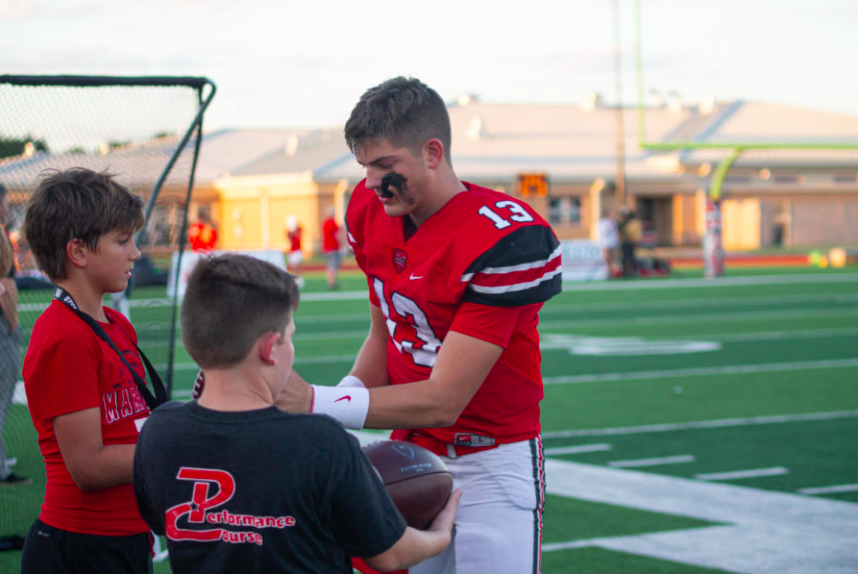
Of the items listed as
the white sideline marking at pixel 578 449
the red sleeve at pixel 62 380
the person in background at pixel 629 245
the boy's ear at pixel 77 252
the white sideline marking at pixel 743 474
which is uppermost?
the boy's ear at pixel 77 252

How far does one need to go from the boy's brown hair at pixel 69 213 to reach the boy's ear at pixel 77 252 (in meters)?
0.01

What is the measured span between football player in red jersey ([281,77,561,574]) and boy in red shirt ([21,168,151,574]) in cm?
60

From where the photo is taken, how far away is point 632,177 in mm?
44500

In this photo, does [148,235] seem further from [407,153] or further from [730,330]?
[730,330]

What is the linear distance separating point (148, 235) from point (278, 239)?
123ft

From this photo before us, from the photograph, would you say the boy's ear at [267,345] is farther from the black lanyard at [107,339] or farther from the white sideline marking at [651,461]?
the white sideline marking at [651,461]

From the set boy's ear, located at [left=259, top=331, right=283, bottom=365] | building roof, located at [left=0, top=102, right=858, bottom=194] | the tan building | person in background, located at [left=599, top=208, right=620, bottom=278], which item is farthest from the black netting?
the tan building

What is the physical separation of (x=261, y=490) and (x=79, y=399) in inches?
28.7

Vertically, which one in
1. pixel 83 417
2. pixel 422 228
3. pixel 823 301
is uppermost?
pixel 422 228

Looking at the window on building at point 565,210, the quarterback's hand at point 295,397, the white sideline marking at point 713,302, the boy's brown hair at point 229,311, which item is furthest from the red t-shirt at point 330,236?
the window on building at point 565,210

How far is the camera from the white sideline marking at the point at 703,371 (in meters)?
10.2

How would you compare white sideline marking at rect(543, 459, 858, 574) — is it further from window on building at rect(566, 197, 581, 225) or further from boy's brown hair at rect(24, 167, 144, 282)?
window on building at rect(566, 197, 581, 225)

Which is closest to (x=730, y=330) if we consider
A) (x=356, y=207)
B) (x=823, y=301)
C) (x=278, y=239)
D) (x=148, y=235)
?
(x=823, y=301)

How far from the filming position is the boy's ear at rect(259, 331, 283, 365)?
207 cm
